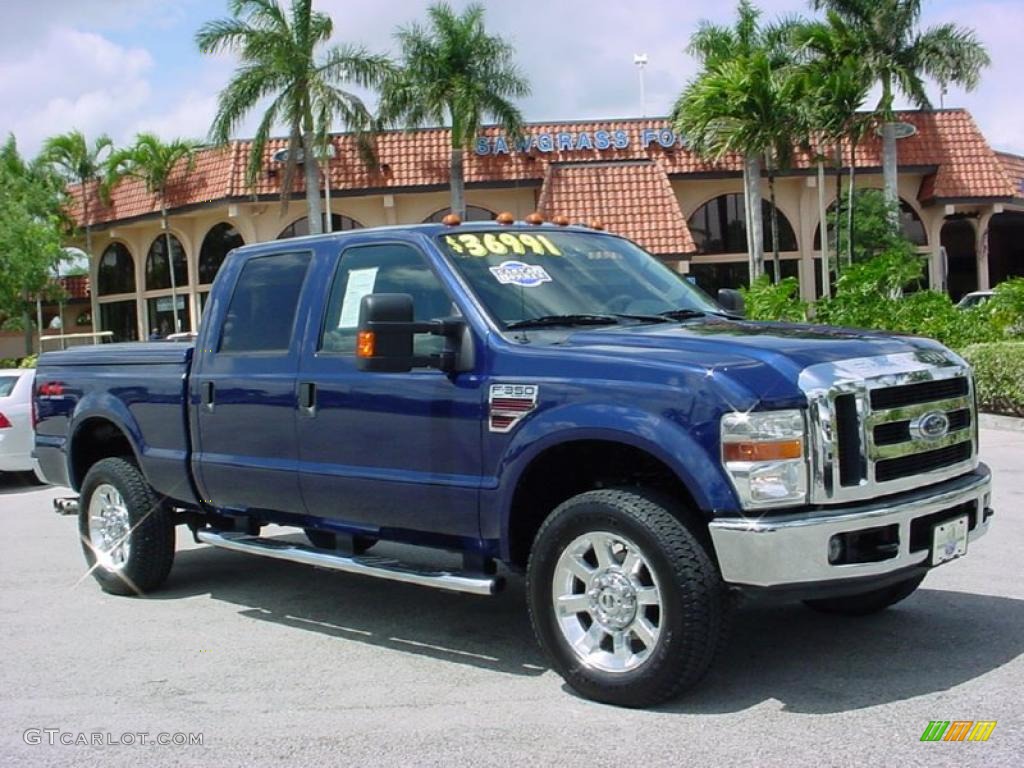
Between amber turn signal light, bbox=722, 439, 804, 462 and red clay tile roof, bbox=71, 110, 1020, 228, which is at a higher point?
red clay tile roof, bbox=71, 110, 1020, 228

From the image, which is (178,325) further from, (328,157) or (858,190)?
(858,190)

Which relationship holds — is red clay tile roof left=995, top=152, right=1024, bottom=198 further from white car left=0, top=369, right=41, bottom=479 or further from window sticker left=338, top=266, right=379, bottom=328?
window sticker left=338, top=266, right=379, bottom=328

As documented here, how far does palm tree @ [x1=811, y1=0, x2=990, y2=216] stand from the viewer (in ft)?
100

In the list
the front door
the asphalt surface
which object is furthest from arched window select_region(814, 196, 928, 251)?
the front door

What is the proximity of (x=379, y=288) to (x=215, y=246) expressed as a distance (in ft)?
97.9

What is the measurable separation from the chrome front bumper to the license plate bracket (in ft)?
0.66

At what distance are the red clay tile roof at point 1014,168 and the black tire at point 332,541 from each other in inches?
1204

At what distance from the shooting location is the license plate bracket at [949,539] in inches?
189

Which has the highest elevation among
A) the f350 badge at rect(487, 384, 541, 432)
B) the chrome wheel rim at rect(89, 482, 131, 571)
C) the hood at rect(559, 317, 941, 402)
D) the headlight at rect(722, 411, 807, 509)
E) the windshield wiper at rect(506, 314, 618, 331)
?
the windshield wiper at rect(506, 314, 618, 331)

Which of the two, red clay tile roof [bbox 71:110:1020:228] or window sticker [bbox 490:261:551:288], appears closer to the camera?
window sticker [bbox 490:261:551:288]

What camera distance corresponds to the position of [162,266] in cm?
3656

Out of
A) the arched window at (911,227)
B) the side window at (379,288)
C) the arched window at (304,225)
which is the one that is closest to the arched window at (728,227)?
the arched window at (911,227)

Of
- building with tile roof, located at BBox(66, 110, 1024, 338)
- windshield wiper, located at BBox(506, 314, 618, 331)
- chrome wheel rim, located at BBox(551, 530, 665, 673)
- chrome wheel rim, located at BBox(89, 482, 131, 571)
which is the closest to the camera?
chrome wheel rim, located at BBox(551, 530, 665, 673)

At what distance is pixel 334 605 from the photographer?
7027mm
